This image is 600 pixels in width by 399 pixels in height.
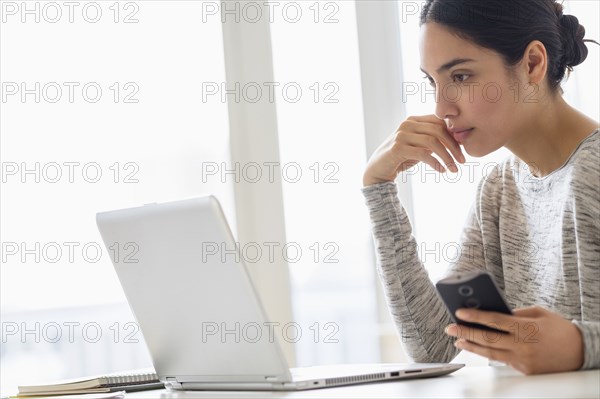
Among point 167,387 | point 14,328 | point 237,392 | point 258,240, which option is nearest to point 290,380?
point 237,392

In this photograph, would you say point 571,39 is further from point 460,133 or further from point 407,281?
point 407,281

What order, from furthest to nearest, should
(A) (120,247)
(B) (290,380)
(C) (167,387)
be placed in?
(C) (167,387), (A) (120,247), (B) (290,380)

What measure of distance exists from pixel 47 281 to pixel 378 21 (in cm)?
135

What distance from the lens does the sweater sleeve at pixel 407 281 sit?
177cm

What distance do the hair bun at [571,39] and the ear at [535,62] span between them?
0.09 metres

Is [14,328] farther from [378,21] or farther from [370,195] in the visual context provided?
[378,21]

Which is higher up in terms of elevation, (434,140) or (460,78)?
(460,78)

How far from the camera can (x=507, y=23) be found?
161 centimetres

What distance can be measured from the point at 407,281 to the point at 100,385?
650 millimetres

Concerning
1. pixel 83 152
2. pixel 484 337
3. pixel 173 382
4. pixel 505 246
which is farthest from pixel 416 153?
pixel 83 152

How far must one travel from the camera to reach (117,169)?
2.73m

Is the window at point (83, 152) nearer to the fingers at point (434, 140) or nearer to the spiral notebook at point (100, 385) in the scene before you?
the spiral notebook at point (100, 385)

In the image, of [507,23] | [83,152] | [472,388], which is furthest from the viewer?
[83,152]

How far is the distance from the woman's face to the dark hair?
0.02m
